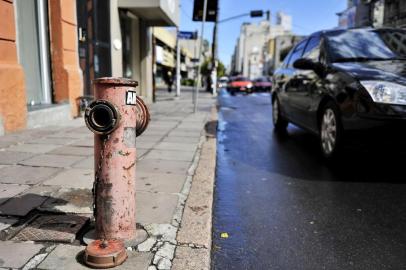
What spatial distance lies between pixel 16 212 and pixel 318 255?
2221 millimetres

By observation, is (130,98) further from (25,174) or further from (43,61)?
(43,61)

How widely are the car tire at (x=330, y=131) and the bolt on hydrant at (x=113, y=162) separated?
294 centimetres

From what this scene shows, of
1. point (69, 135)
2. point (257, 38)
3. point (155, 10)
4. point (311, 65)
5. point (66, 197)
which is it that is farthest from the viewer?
point (257, 38)

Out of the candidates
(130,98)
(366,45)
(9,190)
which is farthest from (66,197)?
(366,45)

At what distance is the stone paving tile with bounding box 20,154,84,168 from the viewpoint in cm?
467

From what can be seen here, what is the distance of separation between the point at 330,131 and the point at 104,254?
11.9 feet

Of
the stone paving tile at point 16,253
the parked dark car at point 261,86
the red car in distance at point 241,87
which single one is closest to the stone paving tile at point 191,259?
the stone paving tile at point 16,253

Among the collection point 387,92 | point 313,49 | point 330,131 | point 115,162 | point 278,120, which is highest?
point 313,49

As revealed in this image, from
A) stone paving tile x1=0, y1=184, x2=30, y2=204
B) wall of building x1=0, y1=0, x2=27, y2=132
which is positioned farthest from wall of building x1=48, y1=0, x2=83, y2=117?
stone paving tile x1=0, y1=184, x2=30, y2=204

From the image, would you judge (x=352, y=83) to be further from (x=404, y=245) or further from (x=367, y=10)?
(x=367, y=10)

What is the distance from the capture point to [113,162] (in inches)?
101

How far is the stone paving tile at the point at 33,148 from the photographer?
5381 mm

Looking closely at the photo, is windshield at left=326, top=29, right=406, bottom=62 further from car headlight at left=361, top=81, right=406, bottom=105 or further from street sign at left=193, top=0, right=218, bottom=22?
street sign at left=193, top=0, right=218, bottom=22

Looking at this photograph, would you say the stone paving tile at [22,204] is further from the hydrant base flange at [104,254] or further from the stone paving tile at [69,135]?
the stone paving tile at [69,135]
